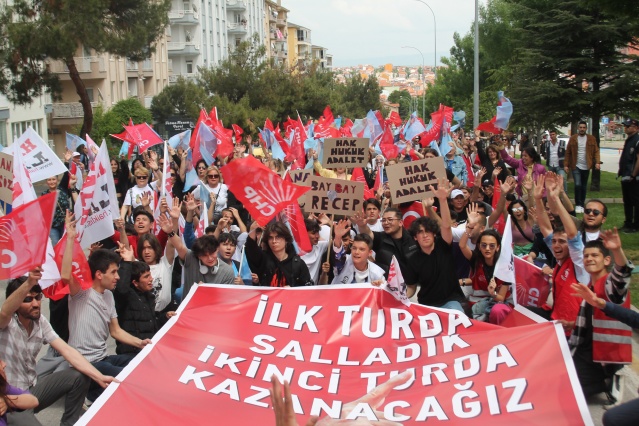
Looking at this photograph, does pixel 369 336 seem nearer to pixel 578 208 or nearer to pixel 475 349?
pixel 475 349

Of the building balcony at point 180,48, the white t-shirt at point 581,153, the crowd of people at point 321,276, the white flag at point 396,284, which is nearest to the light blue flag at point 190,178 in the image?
the crowd of people at point 321,276

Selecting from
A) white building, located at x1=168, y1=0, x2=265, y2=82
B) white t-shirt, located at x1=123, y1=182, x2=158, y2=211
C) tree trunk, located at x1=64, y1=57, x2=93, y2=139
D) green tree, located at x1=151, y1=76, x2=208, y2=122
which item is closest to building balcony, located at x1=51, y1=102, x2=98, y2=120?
green tree, located at x1=151, y1=76, x2=208, y2=122

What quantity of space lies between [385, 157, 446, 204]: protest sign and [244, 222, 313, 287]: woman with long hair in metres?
1.57

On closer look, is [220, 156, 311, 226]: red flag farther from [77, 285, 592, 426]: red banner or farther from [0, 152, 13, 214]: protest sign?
[0, 152, 13, 214]: protest sign

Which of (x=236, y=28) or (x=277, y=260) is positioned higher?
(x=236, y=28)

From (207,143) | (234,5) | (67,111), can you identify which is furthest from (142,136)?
(234,5)

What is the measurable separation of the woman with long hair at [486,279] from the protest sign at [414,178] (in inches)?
44.5

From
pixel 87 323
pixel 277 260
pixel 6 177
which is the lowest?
pixel 87 323

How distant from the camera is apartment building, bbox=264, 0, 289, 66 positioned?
10244 cm

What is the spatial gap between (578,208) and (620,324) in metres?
10.5

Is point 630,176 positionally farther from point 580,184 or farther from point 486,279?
point 486,279

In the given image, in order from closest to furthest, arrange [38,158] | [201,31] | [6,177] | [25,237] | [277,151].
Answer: [25,237] < [6,177] < [38,158] < [277,151] < [201,31]

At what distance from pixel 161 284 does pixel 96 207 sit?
1.11 meters

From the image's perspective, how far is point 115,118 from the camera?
40.5 m
